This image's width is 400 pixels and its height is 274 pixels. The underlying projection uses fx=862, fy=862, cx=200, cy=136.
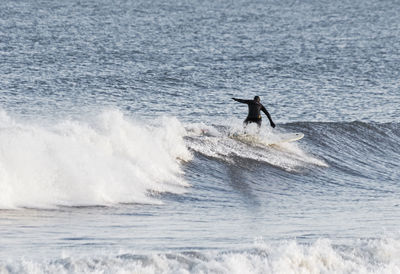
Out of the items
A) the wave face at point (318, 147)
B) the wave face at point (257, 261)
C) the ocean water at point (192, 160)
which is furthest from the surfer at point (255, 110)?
the wave face at point (257, 261)

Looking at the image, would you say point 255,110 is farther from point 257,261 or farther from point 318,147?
point 257,261

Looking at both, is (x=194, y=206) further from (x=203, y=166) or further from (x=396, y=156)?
(x=396, y=156)

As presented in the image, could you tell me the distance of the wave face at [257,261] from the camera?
38.7 ft

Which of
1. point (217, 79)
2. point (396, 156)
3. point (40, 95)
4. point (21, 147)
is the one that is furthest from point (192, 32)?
point (21, 147)

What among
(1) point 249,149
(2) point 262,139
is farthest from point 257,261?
(2) point 262,139

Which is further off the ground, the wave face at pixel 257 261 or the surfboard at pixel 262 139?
the surfboard at pixel 262 139

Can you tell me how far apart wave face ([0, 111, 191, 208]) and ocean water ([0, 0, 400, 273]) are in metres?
0.04

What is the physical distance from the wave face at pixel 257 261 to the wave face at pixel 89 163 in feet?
14.8

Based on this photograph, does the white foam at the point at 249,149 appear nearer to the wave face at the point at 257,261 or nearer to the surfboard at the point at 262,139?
the surfboard at the point at 262,139

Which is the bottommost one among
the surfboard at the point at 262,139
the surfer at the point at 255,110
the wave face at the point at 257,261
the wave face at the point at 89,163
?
the wave face at the point at 257,261

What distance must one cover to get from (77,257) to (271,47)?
41.4 m

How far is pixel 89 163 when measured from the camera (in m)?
18.4

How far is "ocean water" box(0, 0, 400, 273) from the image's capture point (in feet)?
43.6

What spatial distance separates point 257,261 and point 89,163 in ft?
21.9
